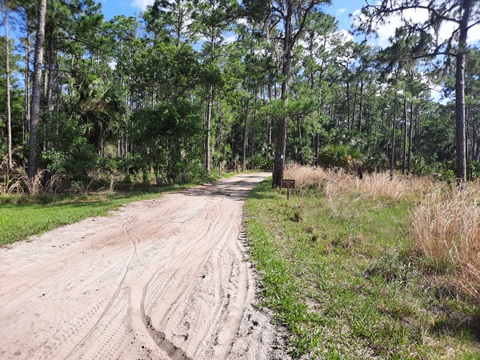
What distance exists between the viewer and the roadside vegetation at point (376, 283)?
8.23ft

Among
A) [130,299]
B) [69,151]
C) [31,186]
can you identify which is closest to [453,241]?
[130,299]

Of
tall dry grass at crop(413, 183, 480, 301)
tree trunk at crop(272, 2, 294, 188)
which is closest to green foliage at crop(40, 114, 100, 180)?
tree trunk at crop(272, 2, 294, 188)

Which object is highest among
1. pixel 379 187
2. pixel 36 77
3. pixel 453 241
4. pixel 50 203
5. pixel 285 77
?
pixel 285 77

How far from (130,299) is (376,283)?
327 centimetres

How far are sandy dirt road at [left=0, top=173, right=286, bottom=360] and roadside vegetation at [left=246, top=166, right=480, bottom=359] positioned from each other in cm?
47

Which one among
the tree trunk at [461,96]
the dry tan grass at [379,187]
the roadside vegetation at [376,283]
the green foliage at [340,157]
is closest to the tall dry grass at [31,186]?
the roadside vegetation at [376,283]

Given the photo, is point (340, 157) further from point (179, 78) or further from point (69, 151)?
point (69, 151)

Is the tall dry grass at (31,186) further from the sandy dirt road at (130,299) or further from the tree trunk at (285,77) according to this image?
the tree trunk at (285,77)

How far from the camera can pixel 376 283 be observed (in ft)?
12.2

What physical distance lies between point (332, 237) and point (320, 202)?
12.3 feet

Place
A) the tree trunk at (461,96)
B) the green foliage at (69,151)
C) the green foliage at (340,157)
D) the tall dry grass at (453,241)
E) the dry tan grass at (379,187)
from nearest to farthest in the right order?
1. the tall dry grass at (453,241)
2. the dry tan grass at (379,187)
3. the tree trunk at (461,96)
4. the green foliage at (69,151)
5. the green foliage at (340,157)

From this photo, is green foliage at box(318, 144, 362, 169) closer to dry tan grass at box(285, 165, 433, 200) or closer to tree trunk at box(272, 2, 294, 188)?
dry tan grass at box(285, 165, 433, 200)

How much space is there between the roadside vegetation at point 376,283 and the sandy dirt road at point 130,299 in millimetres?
473

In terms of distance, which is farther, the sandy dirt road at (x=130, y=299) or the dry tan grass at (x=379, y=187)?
the dry tan grass at (x=379, y=187)
